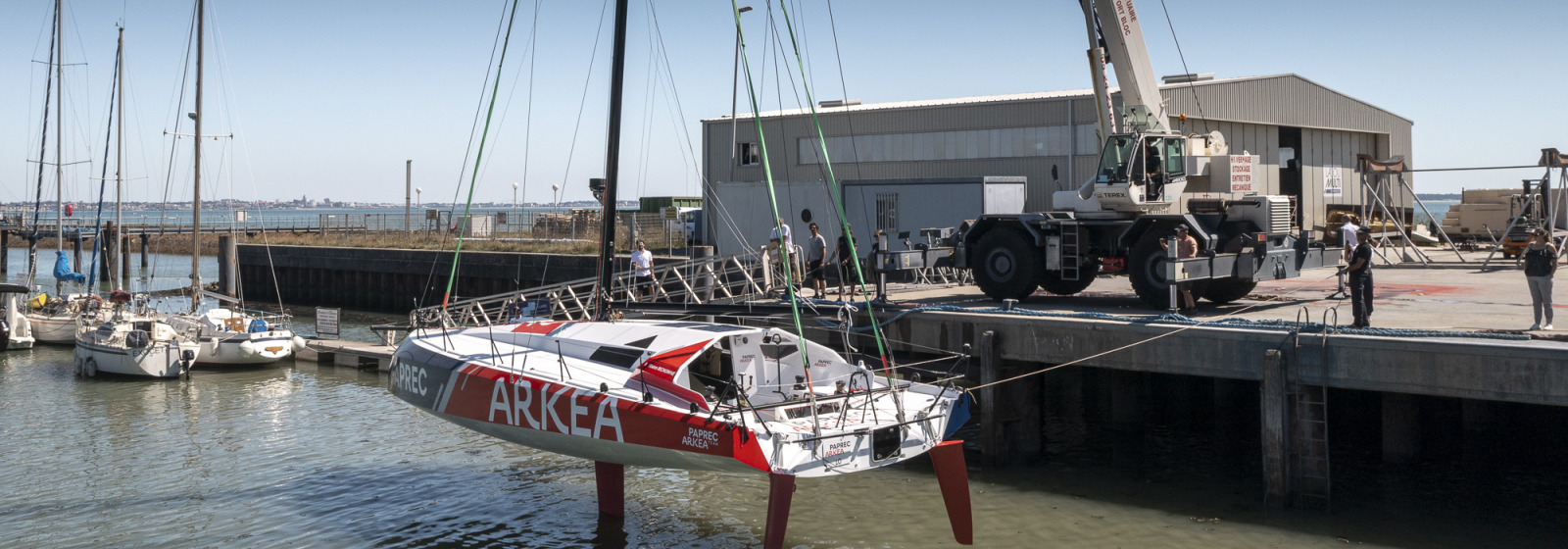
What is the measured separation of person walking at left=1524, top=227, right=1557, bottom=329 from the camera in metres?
13.3

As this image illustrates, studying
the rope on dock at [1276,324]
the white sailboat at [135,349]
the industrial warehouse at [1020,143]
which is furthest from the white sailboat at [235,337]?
the rope on dock at [1276,324]

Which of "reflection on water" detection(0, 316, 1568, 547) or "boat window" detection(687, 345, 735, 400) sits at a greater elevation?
"boat window" detection(687, 345, 735, 400)

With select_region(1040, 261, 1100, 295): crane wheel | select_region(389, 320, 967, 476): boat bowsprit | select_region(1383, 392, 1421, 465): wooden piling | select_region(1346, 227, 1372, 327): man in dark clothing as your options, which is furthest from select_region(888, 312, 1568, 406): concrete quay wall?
select_region(389, 320, 967, 476): boat bowsprit

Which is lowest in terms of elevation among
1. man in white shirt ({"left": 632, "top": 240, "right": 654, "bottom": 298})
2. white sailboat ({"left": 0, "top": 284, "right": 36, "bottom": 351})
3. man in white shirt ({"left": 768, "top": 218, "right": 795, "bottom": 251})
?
white sailboat ({"left": 0, "top": 284, "right": 36, "bottom": 351})

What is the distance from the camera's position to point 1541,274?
13570 mm

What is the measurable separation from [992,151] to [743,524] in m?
22.3

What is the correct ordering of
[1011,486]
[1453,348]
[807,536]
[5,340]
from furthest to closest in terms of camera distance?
[5,340], [1011,486], [807,536], [1453,348]

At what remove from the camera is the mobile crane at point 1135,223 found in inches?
664

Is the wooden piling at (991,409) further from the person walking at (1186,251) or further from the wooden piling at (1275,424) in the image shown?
the wooden piling at (1275,424)

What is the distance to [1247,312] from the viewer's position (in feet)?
54.1

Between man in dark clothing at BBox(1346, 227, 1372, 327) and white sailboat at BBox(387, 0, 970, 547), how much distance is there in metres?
5.63

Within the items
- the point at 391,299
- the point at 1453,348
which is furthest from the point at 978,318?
the point at 391,299

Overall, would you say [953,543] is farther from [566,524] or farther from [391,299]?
[391,299]

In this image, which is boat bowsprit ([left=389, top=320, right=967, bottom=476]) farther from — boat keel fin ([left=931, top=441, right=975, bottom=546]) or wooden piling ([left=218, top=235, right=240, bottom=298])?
wooden piling ([left=218, top=235, right=240, bottom=298])
